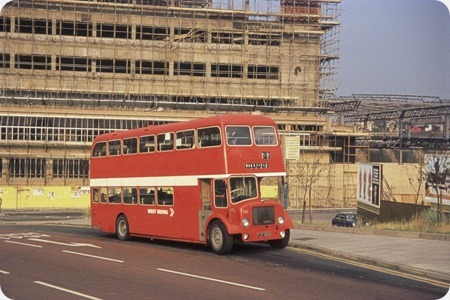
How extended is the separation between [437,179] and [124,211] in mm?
14450

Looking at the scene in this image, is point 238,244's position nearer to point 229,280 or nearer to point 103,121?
point 229,280

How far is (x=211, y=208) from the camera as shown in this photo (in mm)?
19734

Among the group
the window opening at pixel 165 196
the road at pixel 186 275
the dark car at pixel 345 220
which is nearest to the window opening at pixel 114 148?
the window opening at pixel 165 196

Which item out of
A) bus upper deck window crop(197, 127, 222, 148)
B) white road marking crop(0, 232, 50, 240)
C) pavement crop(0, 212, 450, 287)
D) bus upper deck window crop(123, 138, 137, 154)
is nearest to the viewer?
pavement crop(0, 212, 450, 287)

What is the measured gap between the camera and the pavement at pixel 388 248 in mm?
15525

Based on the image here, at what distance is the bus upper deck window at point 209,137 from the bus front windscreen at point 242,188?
1.21 meters

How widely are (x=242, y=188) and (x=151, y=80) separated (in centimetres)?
4825

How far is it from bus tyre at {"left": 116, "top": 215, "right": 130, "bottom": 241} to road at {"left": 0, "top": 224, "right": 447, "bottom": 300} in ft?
8.87

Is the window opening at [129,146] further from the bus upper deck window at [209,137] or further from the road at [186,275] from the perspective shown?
the bus upper deck window at [209,137]

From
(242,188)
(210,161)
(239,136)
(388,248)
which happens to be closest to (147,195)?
(210,161)

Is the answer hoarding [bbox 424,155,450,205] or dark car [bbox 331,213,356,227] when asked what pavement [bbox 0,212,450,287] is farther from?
dark car [bbox 331,213,356,227]

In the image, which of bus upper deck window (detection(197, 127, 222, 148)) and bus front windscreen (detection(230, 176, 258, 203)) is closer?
bus front windscreen (detection(230, 176, 258, 203))

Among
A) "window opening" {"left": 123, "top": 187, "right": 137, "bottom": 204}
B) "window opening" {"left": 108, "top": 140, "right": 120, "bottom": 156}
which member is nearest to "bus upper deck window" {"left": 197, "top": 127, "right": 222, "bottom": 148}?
"window opening" {"left": 123, "top": 187, "right": 137, "bottom": 204}

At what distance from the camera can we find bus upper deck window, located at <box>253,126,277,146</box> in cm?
1994
